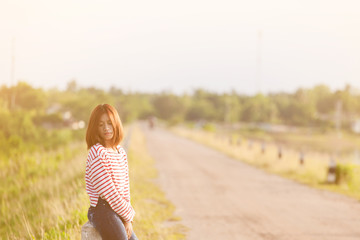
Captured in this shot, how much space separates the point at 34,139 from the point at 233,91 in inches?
4475

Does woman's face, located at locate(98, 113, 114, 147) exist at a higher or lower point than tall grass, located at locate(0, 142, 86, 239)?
higher

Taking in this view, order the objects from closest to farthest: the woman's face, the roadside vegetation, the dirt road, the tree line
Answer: the woman's face < the dirt road < the roadside vegetation < the tree line

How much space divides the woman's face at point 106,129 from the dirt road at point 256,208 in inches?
123

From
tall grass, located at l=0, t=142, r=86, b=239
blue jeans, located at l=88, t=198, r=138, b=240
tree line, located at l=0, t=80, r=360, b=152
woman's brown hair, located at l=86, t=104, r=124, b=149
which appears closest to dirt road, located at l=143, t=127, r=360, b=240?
tall grass, located at l=0, t=142, r=86, b=239

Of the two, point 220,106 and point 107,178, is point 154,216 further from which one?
point 220,106

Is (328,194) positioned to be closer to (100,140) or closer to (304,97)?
(100,140)

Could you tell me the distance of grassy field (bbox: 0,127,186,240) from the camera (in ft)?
19.0

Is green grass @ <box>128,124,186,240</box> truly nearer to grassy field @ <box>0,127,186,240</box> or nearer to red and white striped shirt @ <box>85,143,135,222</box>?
grassy field @ <box>0,127,186,240</box>

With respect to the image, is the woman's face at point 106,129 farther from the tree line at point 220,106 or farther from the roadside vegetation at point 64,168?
the tree line at point 220,106

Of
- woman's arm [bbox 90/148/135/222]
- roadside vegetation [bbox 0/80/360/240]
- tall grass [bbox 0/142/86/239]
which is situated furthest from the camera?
roadside vegetation [bbox 0/80/360/240]

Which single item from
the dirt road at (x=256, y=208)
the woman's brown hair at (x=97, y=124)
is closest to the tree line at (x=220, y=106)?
the dirt road at (x=256, y=208)

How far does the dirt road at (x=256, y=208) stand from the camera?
246 inches

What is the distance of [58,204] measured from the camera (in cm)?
749

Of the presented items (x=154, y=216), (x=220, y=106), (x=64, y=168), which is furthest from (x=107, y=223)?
(x=220, y=106)
